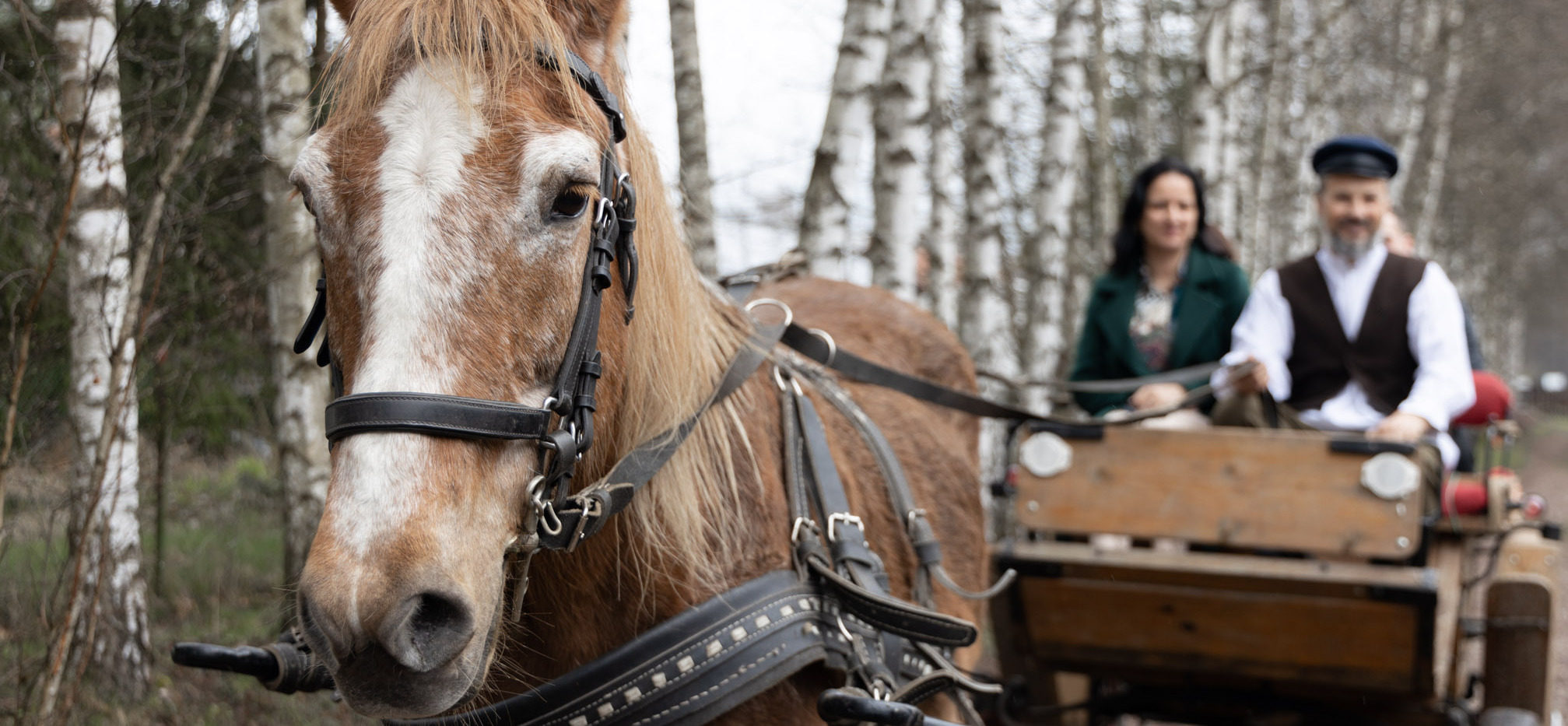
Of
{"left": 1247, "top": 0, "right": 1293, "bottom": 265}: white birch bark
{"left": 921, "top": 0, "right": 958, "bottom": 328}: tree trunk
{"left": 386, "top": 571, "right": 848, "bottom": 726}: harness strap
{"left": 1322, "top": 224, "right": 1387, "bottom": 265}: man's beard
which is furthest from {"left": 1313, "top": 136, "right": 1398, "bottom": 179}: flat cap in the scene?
{"left": 1247, "top": 0, "right": 1293, "bottom": 265}: white birch bark

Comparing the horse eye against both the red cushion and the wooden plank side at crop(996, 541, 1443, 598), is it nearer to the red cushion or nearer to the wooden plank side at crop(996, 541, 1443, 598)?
the wooden plank side at crop(996, 541, 1443, 598)

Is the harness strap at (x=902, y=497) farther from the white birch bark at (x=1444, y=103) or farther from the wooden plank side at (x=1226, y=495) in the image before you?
the white birch bark at (x=1444, y=103)

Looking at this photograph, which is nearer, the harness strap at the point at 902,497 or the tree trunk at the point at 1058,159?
the harness strap at the point at 902,497

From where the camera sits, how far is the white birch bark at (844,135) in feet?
17.5

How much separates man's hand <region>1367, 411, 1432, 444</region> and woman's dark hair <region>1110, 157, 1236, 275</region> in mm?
1132

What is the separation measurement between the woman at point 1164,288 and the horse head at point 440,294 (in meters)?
3.18

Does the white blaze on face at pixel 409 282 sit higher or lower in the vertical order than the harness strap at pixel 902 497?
higher

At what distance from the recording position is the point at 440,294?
1.49m

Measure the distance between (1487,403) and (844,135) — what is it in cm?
295

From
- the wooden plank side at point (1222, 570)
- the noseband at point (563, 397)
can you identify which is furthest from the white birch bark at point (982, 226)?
the noseband at point (563, 397)

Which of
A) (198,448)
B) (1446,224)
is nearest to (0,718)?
(198,448)

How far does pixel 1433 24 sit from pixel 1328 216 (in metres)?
13.2

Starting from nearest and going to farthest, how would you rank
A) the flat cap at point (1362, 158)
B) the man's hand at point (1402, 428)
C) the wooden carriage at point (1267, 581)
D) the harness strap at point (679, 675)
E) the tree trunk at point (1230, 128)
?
the harness strap at point (679, 675) < the wooden carriage at point (1267, 581) < the man's hand at point (1402, 428) < the flat cap at point (1362, 158) < the tree trunk at point (1230, 128)

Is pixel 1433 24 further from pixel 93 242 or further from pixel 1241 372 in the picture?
pixel 93 242
